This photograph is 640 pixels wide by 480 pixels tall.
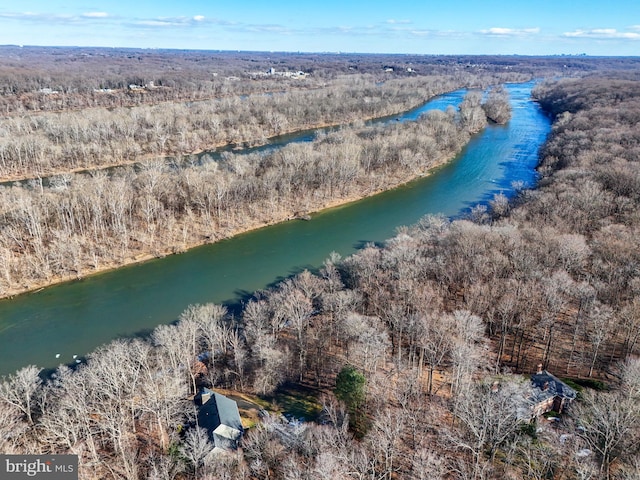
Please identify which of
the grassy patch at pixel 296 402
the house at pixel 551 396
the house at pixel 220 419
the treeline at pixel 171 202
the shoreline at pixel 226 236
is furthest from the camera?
the treeline at pixel 171 202

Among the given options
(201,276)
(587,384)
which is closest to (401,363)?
(587,384)

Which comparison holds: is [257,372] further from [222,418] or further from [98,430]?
[98,430]

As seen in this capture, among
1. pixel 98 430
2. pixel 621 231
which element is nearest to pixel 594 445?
pixel 98 430

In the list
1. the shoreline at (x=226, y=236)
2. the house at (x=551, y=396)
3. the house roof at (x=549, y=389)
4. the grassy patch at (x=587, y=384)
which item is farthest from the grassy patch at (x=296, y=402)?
the shoreline at (x=226, y=236)

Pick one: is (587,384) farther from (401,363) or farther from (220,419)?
(220,419)

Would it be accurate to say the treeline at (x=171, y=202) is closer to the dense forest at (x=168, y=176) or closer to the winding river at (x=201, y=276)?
the dense forest at (x=168, y=176)

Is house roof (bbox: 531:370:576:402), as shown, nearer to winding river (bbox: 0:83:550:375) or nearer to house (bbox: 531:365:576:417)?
house (bbox: 531:365:576:417)

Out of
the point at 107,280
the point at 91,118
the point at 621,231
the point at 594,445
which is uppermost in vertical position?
the point at 91,118
